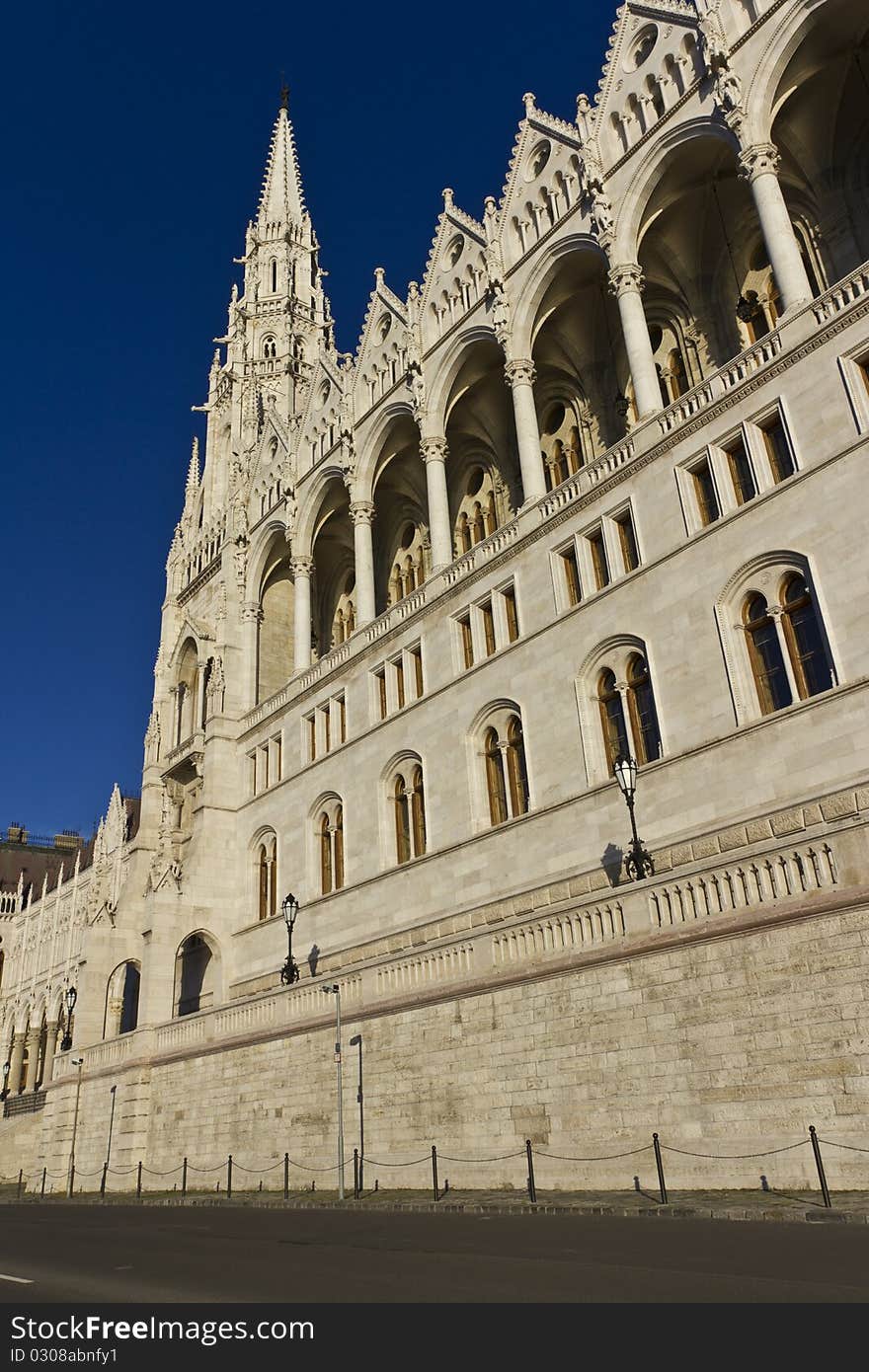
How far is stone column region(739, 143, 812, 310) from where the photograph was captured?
2303cm

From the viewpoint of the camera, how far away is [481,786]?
28328 millimetres

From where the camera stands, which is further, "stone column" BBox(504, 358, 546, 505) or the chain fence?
"stone column" BBox(504, 358, 546, 505)

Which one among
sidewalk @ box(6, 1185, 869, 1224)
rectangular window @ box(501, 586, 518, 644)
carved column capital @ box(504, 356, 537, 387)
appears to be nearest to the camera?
sidewalk @ box(6, 1185, 869, 1224)

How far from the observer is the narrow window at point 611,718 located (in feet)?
80.6

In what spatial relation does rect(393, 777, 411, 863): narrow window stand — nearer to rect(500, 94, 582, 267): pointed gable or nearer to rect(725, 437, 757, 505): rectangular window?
rect(725, 437, 757, 505): rectangular window

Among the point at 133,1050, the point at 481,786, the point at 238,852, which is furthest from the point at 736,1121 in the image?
the point at 238,852

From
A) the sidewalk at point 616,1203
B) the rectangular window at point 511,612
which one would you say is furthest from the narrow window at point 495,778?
the sidewalk at point 616,1203

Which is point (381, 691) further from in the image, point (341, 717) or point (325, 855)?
point (325, 855)

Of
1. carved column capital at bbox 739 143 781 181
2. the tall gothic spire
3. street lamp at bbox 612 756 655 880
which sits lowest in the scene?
street lamp at bbox 612 756 655 880

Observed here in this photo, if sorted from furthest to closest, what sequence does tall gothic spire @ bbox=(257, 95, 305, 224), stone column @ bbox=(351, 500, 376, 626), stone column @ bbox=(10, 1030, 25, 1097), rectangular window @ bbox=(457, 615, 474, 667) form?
1. stone column @ bbox=(10, 1030, 25, 1097)
2. tall gothic spire @ bbox=(257, 95, 305, 224)
3. stone column @ bbox=(351, 500, 376, 626)
4. rectangular window @ bbox=(457, 615, 474, 667)

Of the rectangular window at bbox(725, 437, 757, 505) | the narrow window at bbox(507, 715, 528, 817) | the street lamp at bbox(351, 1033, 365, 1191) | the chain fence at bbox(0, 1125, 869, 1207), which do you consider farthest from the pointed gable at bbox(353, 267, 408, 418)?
the chain fence at bbox(0, 1125, 869, 1207)

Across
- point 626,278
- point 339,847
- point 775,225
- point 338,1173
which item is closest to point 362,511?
point 339,847

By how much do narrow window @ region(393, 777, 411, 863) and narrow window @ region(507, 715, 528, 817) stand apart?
4.87 meters
